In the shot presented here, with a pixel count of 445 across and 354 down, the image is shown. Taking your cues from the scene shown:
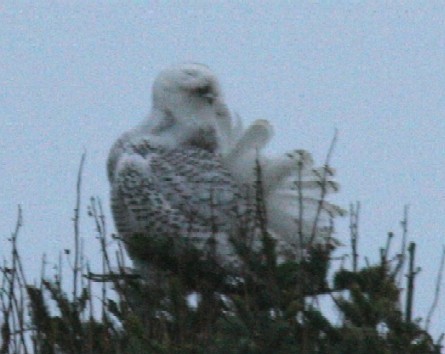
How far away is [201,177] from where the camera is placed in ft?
36.7

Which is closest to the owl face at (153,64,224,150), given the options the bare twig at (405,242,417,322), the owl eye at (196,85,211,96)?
the owl eye at (196,85,211,96)

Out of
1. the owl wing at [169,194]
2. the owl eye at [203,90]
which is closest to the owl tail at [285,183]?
the owl wing at [169,194]

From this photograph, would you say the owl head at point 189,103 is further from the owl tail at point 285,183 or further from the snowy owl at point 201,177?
the owl tail at point 285,183

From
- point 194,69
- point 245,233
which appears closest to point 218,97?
point 194,69

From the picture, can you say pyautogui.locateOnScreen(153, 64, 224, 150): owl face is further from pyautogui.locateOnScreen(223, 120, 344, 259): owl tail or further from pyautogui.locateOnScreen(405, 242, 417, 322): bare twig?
pyautogui.locateOnScreen(405, 242, 417, 322): bare twig

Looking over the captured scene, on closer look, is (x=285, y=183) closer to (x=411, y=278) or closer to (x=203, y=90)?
(x=203, y=90)

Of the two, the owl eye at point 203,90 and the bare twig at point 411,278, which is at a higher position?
the owl eye at point 203,90

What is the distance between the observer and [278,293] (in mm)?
9680

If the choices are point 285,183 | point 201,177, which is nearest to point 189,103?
point 201,177

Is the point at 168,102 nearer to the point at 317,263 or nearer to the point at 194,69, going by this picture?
the point at 194,69

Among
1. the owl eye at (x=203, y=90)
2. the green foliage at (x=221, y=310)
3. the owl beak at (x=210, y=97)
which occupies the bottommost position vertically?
the green foliage at (x=221, y=310)

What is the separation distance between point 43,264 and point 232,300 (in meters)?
1.09

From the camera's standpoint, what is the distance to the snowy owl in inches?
436

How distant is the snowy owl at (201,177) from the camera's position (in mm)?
11062
